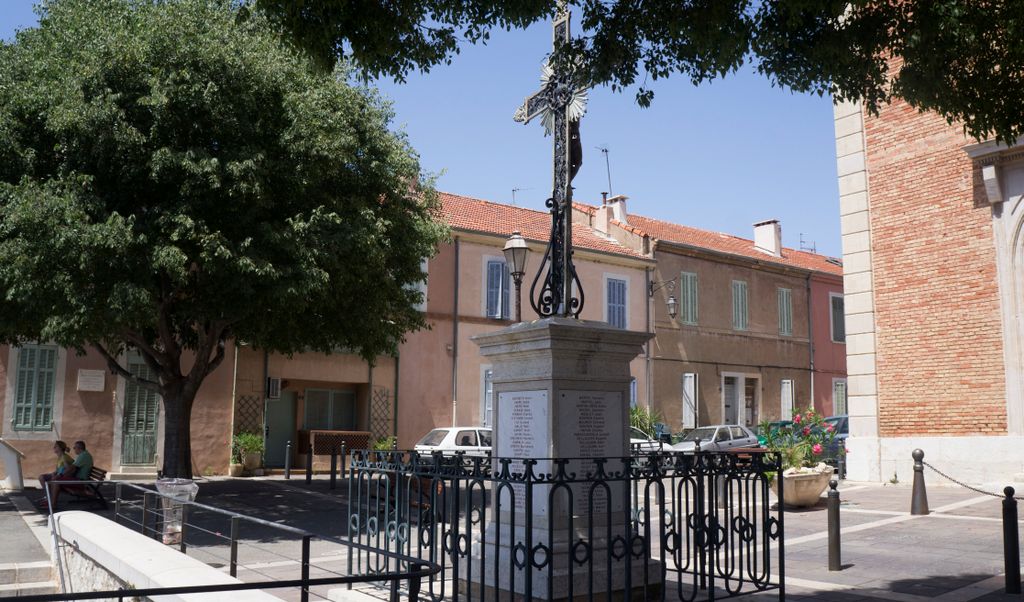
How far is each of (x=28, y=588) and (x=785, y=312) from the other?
1120 inches

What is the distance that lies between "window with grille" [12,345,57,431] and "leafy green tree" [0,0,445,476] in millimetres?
5151

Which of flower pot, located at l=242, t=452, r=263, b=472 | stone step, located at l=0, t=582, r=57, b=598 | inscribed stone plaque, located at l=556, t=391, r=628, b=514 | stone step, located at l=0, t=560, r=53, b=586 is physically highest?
inscribed stone plaque, located at l=556, t=391, r=628, b=514

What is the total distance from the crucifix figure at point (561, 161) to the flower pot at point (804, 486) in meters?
7.09

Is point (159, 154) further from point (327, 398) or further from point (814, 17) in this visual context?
point (327, 398)

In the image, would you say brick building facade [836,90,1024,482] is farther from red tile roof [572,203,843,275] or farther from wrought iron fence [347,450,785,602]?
red tile roof [572,203,843,275]

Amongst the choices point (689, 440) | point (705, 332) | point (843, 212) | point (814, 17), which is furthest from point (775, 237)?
point (814, 17)

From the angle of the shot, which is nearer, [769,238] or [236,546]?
[236,546]

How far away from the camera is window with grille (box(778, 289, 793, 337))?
32.5 m

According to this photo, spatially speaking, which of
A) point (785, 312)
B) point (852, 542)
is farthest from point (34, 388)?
point (785, 312)

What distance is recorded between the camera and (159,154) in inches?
497

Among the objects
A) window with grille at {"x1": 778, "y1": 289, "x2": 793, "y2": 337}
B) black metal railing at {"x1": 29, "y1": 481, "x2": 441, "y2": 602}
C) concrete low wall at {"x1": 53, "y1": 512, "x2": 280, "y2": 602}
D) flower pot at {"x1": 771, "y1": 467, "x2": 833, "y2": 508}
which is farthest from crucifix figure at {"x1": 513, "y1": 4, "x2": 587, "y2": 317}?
window with grille at {"x1": 778, "y1": 289, "x2": 793, "y2": 337}

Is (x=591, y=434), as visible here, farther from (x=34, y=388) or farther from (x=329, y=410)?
(x=329, y=410)

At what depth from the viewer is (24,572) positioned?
930cm

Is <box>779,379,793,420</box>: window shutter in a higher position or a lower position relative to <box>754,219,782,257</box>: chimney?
lower
